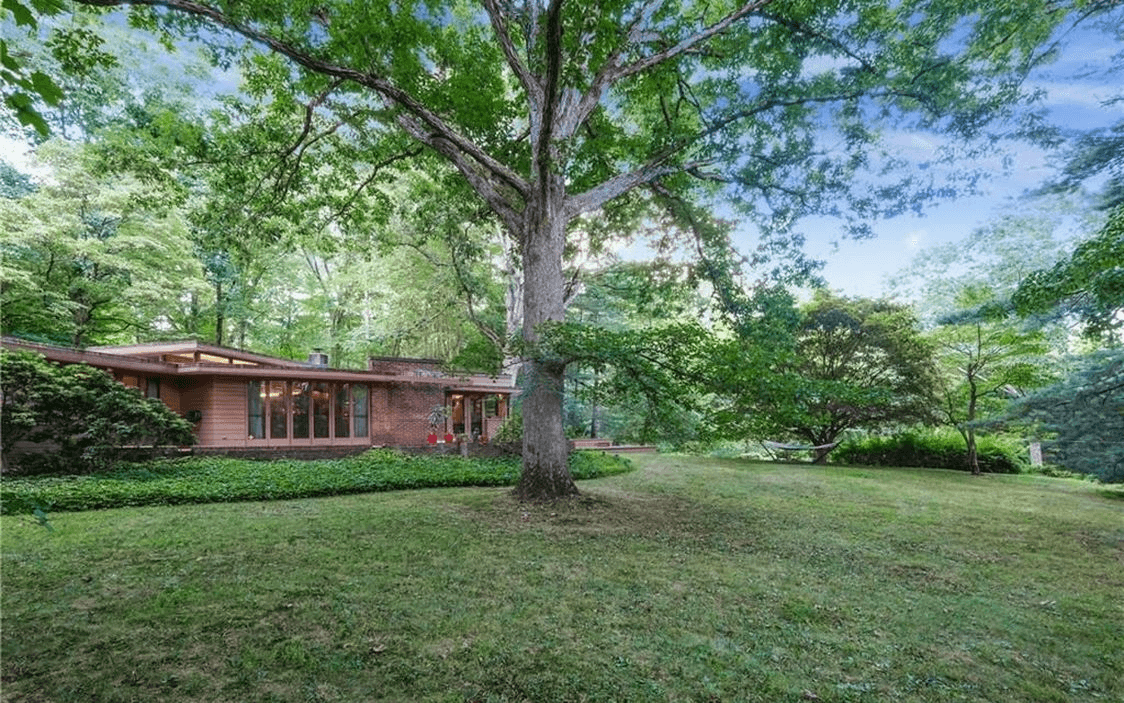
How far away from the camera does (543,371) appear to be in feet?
24.1

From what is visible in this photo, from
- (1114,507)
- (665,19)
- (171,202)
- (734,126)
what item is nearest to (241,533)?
(171,202)

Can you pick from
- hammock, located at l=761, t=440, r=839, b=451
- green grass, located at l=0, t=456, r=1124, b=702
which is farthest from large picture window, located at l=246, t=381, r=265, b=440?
hammock, located at l=761, t=440, r=839, b=451

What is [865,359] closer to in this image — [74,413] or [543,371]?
[543,371]

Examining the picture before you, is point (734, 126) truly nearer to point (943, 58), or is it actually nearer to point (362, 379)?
point (943, 58)

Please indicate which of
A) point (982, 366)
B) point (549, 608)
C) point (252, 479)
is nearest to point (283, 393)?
point (252, 479)

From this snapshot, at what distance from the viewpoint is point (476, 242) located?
16.3 meters

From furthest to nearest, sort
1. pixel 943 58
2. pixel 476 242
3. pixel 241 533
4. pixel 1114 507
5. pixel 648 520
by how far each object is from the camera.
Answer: pixel 476 242
pixel 1114 507
pixel 943 58
pixel 648 520
pixel 241 533

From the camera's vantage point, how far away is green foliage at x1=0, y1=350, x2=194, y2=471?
→ 8.00 meters

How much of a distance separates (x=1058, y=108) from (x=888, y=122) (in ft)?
6.96

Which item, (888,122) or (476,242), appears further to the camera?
(476,242)

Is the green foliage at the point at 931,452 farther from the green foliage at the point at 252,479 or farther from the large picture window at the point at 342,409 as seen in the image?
the large picture window at the point at 342,409

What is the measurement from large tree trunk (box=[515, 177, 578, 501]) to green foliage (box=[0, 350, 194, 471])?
7.56 m

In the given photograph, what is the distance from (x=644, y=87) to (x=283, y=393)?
1283 cm

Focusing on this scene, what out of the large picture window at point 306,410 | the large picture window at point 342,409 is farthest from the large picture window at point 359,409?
the large picture window at point 342,409
